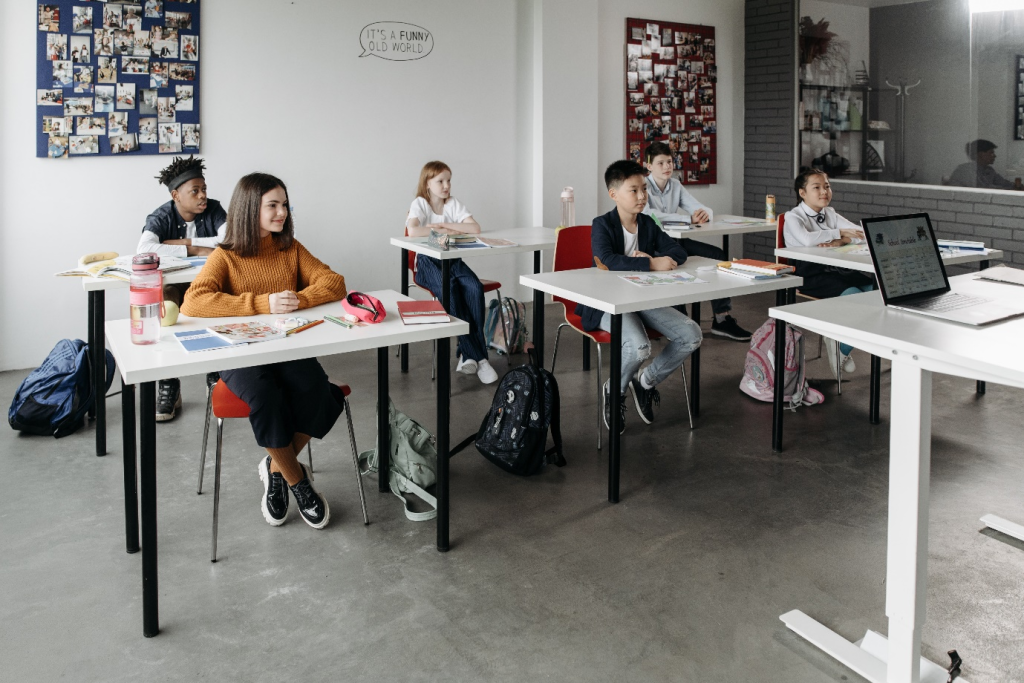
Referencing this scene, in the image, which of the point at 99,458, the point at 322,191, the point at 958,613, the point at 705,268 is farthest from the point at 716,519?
the point at 322,191

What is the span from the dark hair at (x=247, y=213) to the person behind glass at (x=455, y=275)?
1753mm

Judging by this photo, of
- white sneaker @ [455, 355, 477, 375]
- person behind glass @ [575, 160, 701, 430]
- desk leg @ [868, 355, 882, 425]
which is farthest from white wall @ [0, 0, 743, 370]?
desk leg @ [868, 355, 882, 425]

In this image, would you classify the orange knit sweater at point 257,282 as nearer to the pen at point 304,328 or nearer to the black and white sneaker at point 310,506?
the pen at point 304,328

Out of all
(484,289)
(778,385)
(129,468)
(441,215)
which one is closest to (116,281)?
(129,468)

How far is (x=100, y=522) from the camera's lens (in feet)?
10.0

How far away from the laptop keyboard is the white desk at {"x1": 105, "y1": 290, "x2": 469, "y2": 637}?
4.23 feet

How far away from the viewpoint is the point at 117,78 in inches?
200

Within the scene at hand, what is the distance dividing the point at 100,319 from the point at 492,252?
1821 millimetres

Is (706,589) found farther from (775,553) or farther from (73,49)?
(73,49)

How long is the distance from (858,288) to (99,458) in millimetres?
3565

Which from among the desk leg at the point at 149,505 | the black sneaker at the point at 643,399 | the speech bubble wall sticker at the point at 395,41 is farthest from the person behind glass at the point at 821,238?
the desk leg at the point at 149,505

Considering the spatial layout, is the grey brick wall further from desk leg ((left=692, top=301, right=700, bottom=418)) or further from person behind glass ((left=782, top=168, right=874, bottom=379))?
desk leg ((left=692, top=301, right=700, bottom=418))

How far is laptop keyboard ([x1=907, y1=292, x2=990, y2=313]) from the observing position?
7.92 ft

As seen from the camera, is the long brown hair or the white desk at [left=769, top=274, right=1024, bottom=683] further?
the long brown hair
